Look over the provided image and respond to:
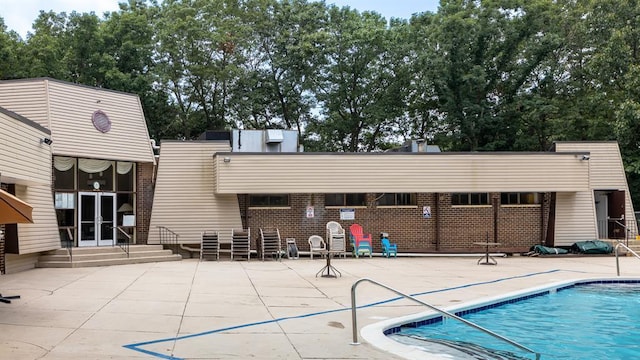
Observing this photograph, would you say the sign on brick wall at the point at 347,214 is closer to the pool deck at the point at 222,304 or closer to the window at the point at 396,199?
the window at the point at 396,199

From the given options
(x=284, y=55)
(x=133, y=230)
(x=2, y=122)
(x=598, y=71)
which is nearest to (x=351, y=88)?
(x=284, y=55)

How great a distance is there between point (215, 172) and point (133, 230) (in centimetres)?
352

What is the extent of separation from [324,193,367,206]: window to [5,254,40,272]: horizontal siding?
389 inches

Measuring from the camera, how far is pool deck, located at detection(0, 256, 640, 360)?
5816 mm

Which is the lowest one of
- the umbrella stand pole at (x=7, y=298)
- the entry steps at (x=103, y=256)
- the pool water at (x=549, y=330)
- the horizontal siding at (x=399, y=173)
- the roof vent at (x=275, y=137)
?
the pool water at (x=549, y=330)

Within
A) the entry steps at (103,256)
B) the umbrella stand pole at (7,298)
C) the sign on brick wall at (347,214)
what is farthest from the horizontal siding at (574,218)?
the umbrella stand pole at (7,298)

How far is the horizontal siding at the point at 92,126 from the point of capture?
16.1 meters

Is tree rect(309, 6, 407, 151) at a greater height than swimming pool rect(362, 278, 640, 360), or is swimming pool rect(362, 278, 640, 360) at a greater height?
tree rect(309, 6, 407, 151)

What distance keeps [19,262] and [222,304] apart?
772cm

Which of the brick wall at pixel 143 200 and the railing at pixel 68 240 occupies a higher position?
the brick wall at pixel 143 200

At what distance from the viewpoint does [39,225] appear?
1425 cm

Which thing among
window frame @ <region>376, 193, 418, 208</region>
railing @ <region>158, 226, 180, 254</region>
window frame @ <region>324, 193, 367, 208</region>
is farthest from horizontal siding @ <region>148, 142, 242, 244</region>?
window frame @ <region>376, 193, 418, 208</region>

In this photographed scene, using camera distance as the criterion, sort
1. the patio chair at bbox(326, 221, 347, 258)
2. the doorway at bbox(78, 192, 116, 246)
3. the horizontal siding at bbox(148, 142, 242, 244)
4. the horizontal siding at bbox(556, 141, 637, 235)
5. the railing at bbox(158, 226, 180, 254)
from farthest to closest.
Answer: the horizontal siding at bbox(556, 141, 637, 235) < the horizontal siding at bbox(148, 142, 242, 244) < the railing at bbox(158, 226, 180, 254) < the patio chair at bbox(326, 221, 347, 258) < the doorway at bbox(78, 192, 116, 246)

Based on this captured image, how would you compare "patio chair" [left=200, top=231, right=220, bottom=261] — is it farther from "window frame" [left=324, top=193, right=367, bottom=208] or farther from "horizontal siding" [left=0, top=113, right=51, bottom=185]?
"horizontal siding" [left=0, top=113, right=51, bottom=185]
